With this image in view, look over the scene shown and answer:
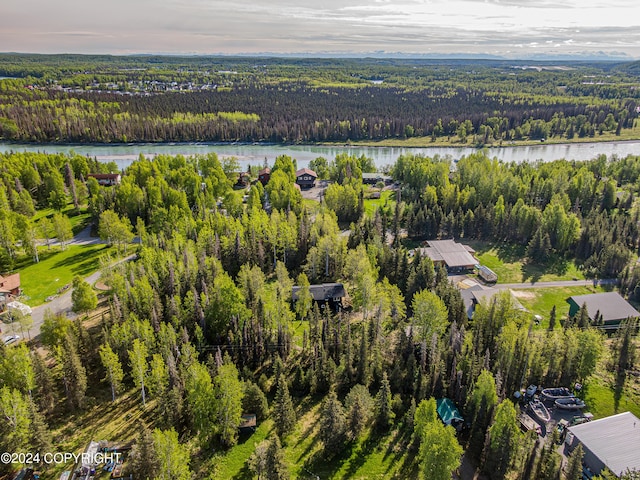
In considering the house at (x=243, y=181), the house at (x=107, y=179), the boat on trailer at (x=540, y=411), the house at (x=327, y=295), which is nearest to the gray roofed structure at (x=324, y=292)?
the house at (x=327, y=295)

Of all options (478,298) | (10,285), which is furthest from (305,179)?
(10,285)

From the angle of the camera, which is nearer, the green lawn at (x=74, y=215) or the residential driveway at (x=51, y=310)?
the residential driveway at (x=51, y=310)

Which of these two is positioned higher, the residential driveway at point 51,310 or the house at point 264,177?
the house at point 264,177

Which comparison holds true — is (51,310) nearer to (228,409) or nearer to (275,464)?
(228,409)

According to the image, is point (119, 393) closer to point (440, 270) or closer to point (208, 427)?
point (208, 427)

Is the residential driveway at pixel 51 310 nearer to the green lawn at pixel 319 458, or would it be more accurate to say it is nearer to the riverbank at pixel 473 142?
the green lawn at pixel 319 458

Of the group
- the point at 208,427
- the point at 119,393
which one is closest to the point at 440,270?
the point at 208,427
